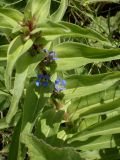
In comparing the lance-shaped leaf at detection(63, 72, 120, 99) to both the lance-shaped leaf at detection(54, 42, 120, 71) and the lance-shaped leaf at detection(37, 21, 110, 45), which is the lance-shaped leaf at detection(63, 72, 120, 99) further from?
the lance-shaped leaf at detection(37, 21, 110, 45)

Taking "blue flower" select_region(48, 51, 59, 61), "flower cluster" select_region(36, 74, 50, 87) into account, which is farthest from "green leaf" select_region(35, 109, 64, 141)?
"blue flower" select_region(48, 51, 59, 61)

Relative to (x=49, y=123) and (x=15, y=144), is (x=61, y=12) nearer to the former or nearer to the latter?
(x=49, y=123)

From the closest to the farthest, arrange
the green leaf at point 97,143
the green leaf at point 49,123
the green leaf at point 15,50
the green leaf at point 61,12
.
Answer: the green leaf at point 15,50, the green leaf at point 61,12, the green leaf at point 49,123, the green leaf at point 97,143

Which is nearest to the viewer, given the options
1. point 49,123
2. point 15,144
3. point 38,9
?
point 38,9

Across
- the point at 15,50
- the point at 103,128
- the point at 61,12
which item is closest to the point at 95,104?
the point at 103,128

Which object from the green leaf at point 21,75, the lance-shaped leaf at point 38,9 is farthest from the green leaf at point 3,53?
the lance-shaped leaf at point 38,9

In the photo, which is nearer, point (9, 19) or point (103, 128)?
point (9, 19)

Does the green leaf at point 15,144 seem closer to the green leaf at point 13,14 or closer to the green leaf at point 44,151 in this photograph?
the green leaf at point 44,151
